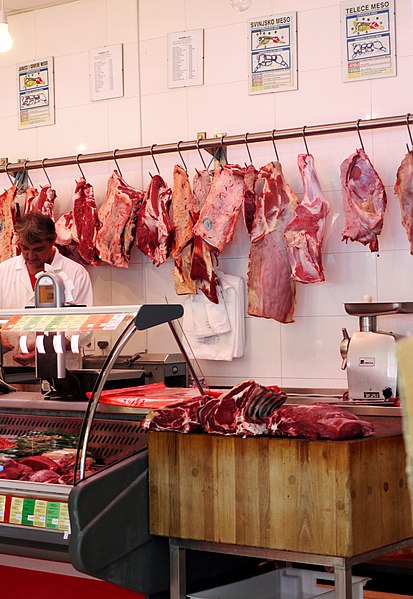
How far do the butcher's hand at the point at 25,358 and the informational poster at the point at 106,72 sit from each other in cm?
353

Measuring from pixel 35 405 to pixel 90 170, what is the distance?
11.9ft

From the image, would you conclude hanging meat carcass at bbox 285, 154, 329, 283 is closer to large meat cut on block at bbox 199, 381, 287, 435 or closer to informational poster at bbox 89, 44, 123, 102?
informational poster at bbox 89, 44, 123, 102

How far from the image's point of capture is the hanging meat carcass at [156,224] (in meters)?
6.14

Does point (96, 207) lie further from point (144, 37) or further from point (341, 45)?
point (341, 45)

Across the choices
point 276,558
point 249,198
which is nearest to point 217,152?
point 249,198

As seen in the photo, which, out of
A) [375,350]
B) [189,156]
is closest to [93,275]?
[189,156]

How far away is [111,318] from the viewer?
10.1ft

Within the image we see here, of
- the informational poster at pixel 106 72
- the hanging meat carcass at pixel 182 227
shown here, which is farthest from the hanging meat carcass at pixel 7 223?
the hanging meat carcass at pixel 182 227

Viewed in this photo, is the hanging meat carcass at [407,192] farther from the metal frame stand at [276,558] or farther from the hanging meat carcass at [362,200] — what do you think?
the metal frame stand at [276,558]

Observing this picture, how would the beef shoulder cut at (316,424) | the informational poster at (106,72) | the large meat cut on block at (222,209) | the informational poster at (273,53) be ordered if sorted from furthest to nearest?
1. the informational poster at (106,72)
2. the informational poster at (273,53)
3. the large meat cut on block at (222,209)
4. the beef shoulder cut at (316,424)

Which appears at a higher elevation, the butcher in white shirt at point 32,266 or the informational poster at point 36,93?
the informational poster at point 36,93

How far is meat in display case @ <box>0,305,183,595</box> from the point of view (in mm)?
2842

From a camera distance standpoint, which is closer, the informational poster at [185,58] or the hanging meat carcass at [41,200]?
the informational poster at [185,58]

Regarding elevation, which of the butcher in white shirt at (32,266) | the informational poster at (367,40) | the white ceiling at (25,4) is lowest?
the butcher in white shirt at (32,266)
